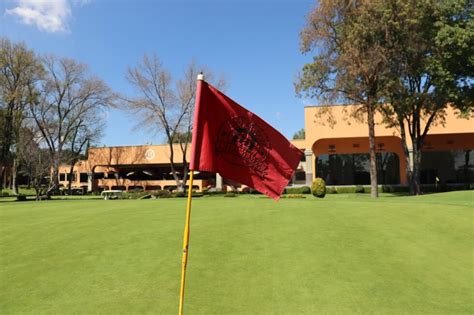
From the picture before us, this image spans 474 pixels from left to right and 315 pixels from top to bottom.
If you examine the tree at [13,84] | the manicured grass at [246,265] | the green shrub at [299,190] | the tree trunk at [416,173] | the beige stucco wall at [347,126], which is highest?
the tree at [13,84]

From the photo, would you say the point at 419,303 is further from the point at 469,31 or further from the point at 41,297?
the point at 469,31

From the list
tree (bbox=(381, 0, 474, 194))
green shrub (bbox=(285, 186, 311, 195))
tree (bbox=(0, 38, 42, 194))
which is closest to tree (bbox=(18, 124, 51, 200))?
tree (bbox=(0, 38, 42, 194))

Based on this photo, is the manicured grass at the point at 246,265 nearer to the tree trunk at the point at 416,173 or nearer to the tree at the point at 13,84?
the tree trunk at the point at 416,173

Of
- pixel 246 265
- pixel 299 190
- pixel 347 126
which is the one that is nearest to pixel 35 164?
pixel 299 190

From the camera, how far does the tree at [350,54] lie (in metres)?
26.8

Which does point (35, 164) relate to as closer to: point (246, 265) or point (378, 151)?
point (378, 151)

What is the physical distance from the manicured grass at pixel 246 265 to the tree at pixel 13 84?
38.7 metres

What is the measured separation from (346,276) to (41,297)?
5485mm

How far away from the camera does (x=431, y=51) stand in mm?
27859

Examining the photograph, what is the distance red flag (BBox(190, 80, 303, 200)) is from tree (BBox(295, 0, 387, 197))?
23.7m

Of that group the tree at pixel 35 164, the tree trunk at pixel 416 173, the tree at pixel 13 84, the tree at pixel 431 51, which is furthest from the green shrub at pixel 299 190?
the tree at pixel 13 84

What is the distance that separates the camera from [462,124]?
1502 inches

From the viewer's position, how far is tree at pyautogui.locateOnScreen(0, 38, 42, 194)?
44062 mm

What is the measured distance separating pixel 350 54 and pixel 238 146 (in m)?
24.7
